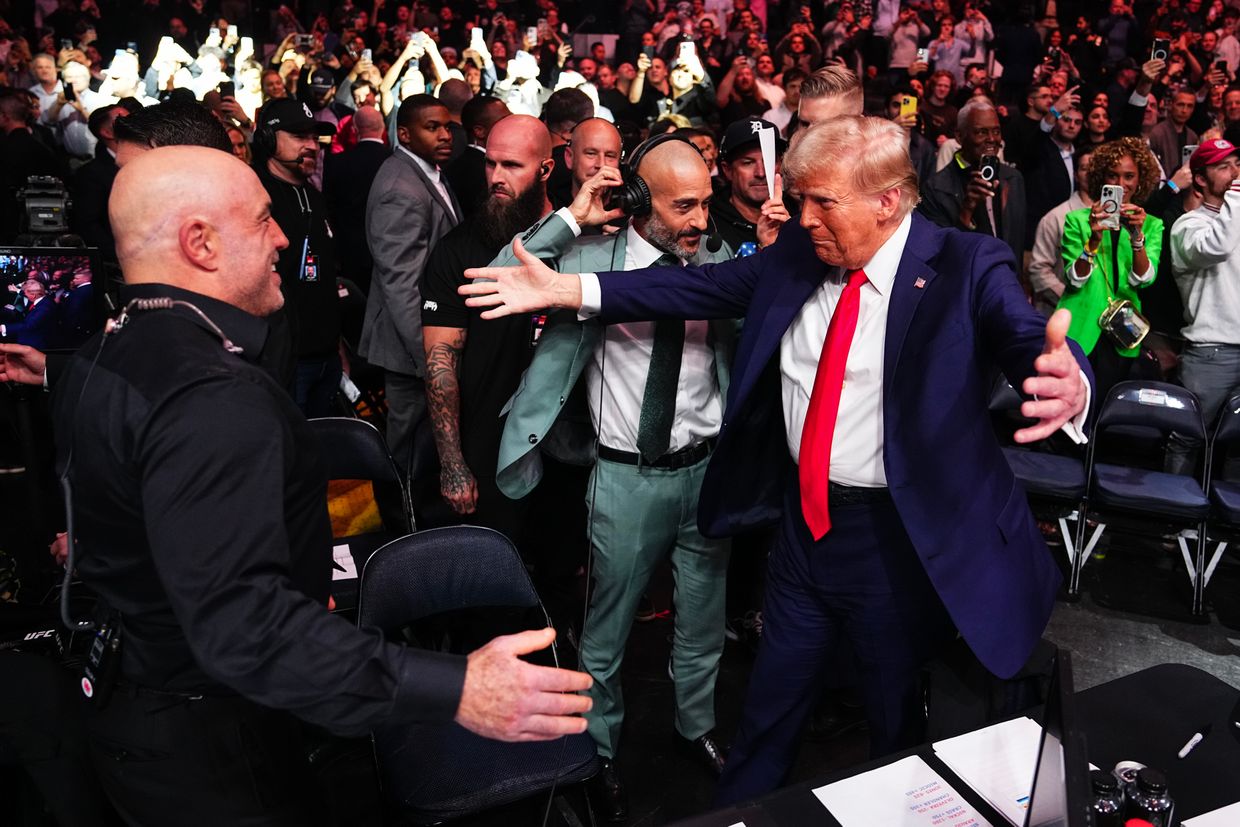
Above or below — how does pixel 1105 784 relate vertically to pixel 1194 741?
above

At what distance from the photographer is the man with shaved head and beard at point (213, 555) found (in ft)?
4.66

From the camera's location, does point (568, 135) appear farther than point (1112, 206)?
Yes

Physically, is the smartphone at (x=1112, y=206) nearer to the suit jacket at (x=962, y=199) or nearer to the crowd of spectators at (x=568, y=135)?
the crowd of spectators at (x=568, y=135)

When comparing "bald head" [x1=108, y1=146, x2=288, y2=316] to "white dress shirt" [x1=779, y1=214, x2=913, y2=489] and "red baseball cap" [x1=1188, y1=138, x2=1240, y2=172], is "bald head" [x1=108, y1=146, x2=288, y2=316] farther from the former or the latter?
"red baseball cap" [x1=1188, y1=138, x2=1240, y2=172]

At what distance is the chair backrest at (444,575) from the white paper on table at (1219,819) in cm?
158

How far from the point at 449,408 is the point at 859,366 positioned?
5.02ft

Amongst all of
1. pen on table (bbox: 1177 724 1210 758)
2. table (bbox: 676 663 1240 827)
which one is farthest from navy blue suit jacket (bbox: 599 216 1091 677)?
pen on table (bbox: 1177 724 1210 758)

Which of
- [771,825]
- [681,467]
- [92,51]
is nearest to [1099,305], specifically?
[681,467]

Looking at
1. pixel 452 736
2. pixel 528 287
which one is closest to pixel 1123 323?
pixel 528 287

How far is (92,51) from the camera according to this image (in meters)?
10.0

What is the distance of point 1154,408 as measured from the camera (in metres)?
4.51

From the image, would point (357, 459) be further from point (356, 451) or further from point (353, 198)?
point (353, 198)

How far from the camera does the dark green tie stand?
9.00ft

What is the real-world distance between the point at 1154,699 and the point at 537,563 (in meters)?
2.17
